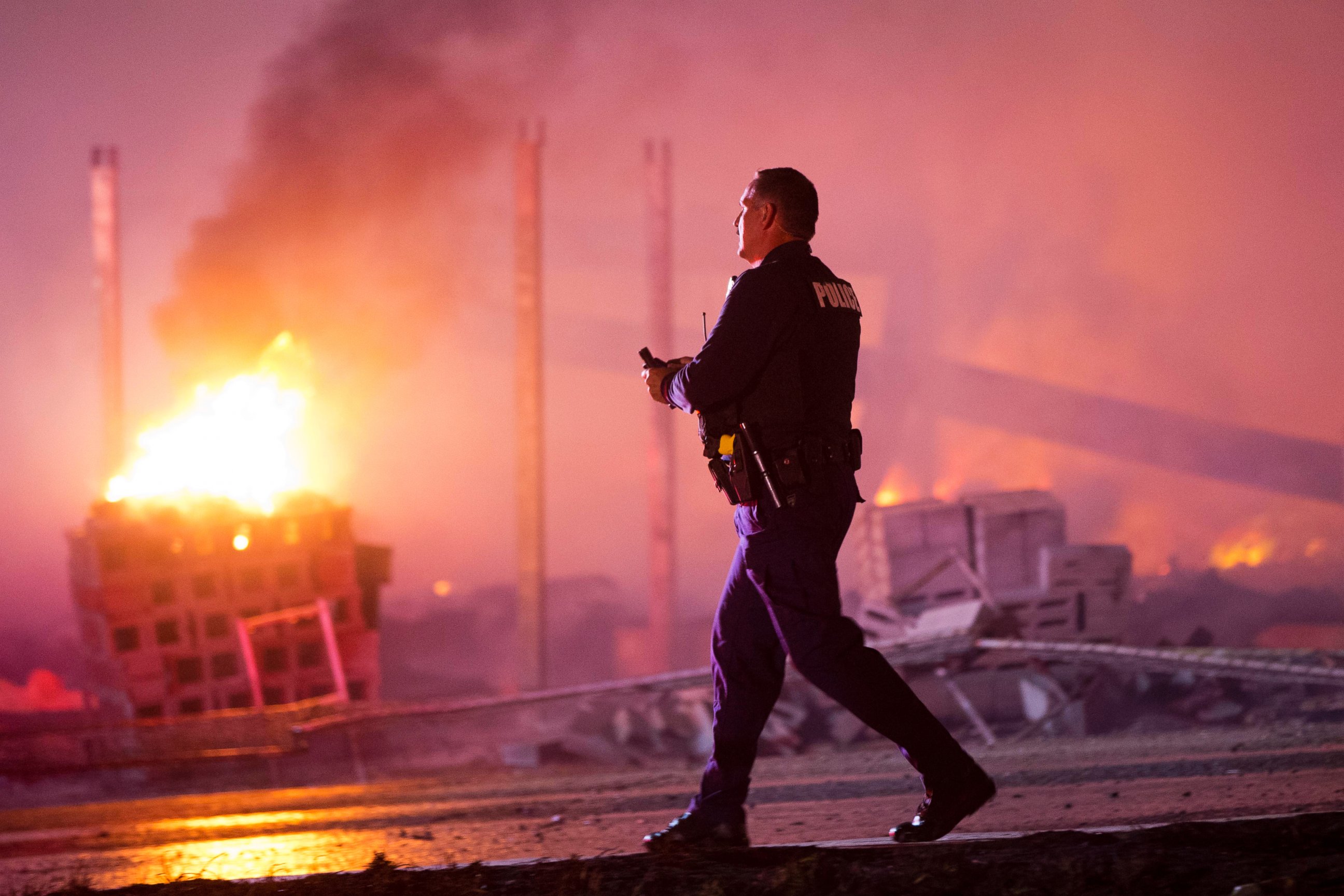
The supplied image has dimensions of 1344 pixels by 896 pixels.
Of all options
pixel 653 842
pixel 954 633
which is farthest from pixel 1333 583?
pixel 653 842

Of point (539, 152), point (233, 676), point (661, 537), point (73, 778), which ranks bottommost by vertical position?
point (73, 778)

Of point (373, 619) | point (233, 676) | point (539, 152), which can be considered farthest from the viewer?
point (539, 152)

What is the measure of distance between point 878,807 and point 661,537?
957 cm

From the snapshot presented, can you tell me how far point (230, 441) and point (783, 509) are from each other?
975cm

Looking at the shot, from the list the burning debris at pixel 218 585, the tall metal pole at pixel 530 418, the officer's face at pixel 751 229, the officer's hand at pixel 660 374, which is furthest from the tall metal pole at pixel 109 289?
the officer's face at pixel 751 229

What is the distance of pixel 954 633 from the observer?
8.19m

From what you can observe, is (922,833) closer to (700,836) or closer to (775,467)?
(700,836)

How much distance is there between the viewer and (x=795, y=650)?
2900 millimetres

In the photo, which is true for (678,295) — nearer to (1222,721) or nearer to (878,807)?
(1222,721)

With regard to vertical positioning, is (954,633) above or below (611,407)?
below

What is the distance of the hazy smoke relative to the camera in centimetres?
1360

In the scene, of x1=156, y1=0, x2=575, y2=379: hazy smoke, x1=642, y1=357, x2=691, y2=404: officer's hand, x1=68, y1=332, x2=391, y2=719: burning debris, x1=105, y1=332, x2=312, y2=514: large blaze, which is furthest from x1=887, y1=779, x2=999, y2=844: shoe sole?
x1=156, y1=0, x2=575, y2=379: hazy smoke

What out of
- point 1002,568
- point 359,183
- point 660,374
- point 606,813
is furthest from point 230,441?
point 660,374

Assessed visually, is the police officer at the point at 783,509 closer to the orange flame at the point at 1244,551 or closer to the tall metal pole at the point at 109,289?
the orange flame at the point at 1244,551
